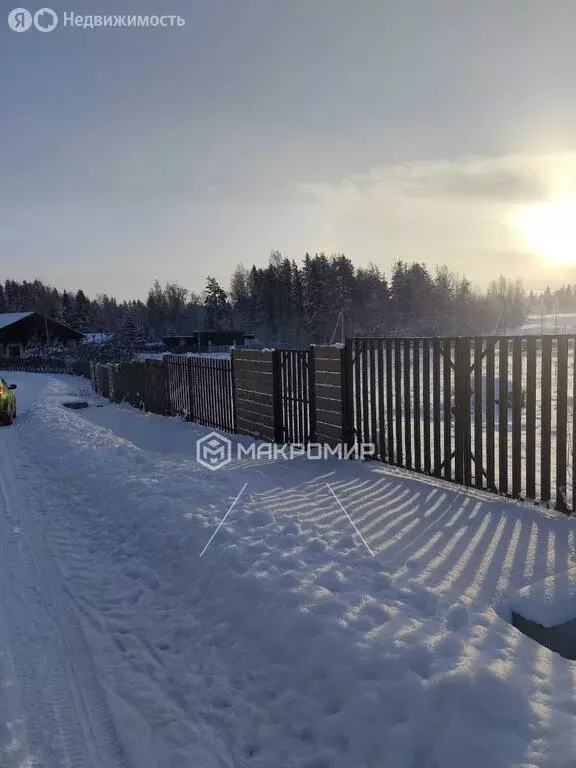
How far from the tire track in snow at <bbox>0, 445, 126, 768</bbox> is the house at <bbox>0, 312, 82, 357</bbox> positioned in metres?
59.7

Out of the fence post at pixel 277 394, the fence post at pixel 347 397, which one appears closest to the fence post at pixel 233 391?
the fence post at pixel 277 394

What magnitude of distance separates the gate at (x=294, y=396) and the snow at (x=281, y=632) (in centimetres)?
277

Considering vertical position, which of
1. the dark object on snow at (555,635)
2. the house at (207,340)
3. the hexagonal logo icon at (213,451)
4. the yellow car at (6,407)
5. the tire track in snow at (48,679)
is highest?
the house at (207,340)

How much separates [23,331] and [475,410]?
204 ft

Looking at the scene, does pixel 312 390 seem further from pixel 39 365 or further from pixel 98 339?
pixel 98 339

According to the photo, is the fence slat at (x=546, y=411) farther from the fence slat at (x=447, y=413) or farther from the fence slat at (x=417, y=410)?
the fence slat at (x=417, y=410)

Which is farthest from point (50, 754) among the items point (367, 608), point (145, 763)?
point (367, 608)

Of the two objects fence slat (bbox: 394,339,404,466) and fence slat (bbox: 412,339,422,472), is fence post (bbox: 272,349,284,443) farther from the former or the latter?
fence slat (bbox: 412,339,422,472)

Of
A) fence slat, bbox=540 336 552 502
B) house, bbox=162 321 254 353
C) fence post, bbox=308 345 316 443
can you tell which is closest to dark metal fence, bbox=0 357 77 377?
house, bbox=162 321 254 353

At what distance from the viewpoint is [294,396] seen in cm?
962

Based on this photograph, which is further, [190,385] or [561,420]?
[190,385]

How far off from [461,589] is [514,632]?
1.99ft

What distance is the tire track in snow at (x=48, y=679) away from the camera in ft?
9.03

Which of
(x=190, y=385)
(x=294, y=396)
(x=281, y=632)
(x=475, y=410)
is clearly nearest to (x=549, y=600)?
(x=281, y=632)
